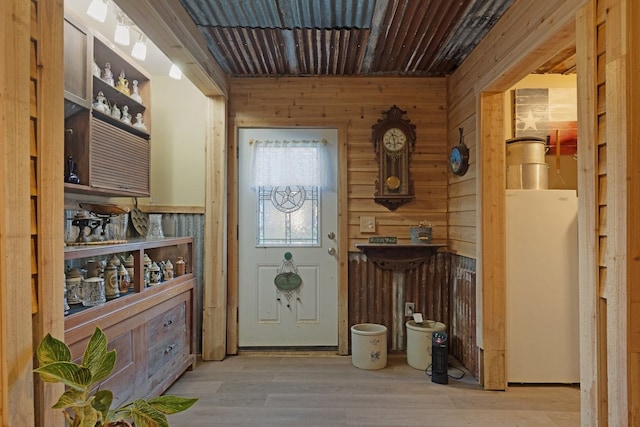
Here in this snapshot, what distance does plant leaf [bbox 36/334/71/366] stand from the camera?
120 centimetres

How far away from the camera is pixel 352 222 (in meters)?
3.56

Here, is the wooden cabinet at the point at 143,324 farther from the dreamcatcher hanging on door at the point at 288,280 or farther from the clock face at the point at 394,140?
the clock face at the point at 394,140

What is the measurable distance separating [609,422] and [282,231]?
8.57ft

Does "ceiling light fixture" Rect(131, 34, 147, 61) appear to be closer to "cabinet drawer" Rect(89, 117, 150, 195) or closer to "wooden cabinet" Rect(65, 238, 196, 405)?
"cabinet drawer" Rect(89, 117, 150, 195)

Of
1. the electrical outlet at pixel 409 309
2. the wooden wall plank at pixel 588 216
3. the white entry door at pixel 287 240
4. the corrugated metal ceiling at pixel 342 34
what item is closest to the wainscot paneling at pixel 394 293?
the electrical outlet at pixel 409 309

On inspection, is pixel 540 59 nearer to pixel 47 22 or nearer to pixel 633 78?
pixel 633 78

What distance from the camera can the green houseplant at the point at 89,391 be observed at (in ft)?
3.81

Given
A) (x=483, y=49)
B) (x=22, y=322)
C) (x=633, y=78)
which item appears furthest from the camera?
(x=483, y=49)

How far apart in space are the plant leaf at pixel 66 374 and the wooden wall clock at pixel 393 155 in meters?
2.72

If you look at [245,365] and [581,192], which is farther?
[245,365]

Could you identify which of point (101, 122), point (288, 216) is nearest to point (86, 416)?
point (101, 122)

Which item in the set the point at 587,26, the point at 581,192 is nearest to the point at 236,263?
the point at 581,192

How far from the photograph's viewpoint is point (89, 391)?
1251 mm

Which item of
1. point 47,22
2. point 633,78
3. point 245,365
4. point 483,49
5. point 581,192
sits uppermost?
point 483,49
